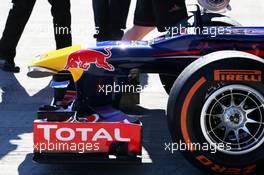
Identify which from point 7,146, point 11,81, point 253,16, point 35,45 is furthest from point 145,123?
point 253,16

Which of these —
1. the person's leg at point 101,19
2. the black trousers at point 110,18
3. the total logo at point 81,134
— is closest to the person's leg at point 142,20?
the black trousers at point 110,18

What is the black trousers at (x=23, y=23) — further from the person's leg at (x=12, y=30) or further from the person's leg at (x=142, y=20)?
the person's leg at (x=142, y=20)

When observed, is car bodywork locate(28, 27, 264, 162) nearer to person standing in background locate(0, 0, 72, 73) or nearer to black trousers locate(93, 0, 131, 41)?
black trousers locate(93, 0, 131, 41)

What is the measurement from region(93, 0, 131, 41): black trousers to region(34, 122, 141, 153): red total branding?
88.2 inches

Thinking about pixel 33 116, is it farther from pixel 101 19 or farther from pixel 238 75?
pixel 238 75

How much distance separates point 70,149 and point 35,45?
3.76m

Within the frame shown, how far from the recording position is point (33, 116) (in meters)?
5.02

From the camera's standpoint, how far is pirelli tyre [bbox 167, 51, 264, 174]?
3.55m

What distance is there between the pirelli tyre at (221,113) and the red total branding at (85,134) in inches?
10.7

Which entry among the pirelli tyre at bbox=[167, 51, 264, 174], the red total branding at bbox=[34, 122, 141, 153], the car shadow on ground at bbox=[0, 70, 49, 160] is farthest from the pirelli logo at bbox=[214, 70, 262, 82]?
the car shadow on ground at bbox=[0, 70, 49, 160]

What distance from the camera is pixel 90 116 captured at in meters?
3.93

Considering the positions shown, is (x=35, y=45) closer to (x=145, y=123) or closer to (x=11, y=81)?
(x=11, y=81)

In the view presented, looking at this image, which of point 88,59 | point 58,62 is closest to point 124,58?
point 88,59

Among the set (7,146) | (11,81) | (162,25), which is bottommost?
(7,146)
